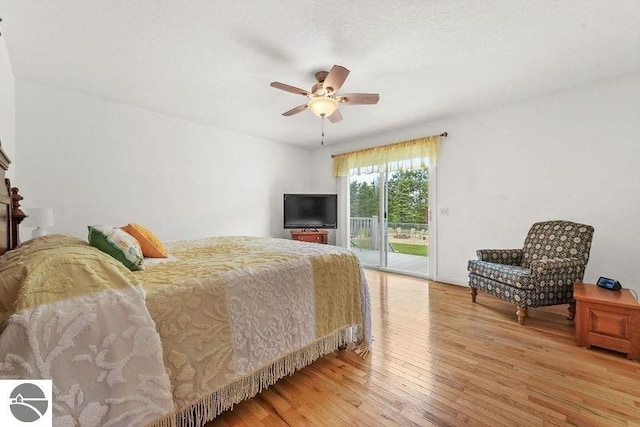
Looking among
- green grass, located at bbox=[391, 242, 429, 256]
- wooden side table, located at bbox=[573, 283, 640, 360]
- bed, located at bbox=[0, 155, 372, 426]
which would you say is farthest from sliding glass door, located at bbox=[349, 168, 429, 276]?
bed, located at bbox=[0, 155, 372, 426]

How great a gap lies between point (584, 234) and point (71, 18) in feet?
15.2

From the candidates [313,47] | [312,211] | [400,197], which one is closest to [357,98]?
[313,47]

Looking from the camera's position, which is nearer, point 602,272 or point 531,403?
point 531,403

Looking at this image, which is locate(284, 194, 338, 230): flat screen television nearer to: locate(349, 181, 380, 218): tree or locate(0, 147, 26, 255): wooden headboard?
locate(349, 181, 380, 218): tree

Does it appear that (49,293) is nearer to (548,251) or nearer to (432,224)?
(548,251)

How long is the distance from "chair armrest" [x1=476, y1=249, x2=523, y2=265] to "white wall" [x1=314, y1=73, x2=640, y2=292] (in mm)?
371

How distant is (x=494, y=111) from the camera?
3451 millimetres

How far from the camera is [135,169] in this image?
335 cm

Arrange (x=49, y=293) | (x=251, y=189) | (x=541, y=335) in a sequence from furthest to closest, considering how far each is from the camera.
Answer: (x=251, y=189) < (x=541, y=335) < (x=49, y=293)

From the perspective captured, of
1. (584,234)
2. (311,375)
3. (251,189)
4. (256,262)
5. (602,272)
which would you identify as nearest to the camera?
(256,262)

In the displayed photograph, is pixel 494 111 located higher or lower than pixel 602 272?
higher

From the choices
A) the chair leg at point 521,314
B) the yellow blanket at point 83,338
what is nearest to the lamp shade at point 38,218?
the yellow blanket at point 83,338

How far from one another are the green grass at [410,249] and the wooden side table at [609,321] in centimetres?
212

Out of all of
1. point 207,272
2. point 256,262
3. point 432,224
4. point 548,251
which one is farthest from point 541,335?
point 207,272
